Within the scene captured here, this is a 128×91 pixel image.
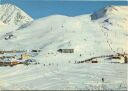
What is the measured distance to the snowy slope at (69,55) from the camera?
45.0 metres

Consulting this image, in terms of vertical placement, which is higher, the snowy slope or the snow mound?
the snow mound

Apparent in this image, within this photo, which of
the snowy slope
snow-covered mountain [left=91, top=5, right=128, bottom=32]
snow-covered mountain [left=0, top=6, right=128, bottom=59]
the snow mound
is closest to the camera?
the snowy slope

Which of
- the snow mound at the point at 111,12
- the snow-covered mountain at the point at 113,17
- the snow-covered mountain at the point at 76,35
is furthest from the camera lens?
the snow mound at the point at 111,12

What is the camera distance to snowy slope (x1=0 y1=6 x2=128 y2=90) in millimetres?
45000

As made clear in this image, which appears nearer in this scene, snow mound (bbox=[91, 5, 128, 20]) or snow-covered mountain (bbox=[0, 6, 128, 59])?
snow-covered mountain (bbox=[0, 6, 128, 59])

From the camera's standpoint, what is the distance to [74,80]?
152 feet

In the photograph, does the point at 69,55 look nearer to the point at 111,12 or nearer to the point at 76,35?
the point at 76,35

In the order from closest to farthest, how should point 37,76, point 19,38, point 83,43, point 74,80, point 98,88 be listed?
point 98,88 < point 74,80 < point 37,76 < point 83,43 < point 19,38

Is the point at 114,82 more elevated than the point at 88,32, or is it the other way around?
the point at 88,32

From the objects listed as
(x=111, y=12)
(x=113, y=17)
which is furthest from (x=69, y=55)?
(x=111, y=12)

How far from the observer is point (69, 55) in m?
95.8

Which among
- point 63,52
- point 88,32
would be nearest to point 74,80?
point 63,52

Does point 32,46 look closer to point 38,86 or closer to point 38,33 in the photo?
point 38,33

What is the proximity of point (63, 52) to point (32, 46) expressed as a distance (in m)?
28.6
